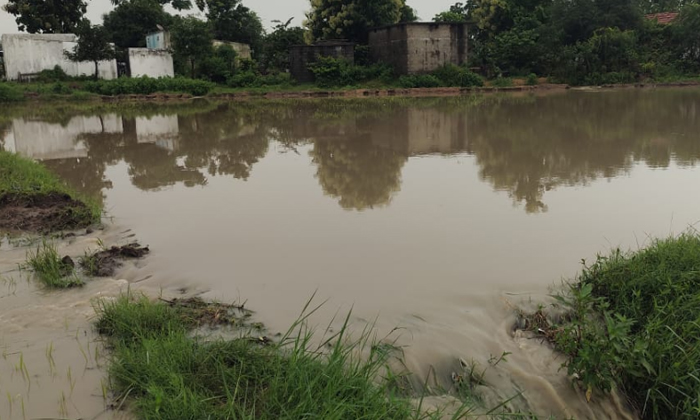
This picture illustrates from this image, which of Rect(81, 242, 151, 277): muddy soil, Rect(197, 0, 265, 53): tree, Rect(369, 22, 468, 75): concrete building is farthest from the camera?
Rect(197, 0, 265, 53): tree

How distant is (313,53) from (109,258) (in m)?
25.5

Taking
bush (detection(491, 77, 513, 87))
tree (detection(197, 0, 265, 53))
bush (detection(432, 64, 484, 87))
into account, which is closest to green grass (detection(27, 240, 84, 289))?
bush (detection(432, 64, 484, 87))

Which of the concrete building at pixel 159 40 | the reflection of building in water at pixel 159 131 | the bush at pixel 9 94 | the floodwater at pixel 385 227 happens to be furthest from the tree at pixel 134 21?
the floodwater at pixel 385 227

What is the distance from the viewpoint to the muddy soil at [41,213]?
4938 millimetres

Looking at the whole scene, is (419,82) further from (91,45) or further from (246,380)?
(246,380)

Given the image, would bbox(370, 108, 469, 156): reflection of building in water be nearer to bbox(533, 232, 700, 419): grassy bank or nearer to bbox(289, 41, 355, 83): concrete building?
bbox(533, 232, 700, 419): grassy bank

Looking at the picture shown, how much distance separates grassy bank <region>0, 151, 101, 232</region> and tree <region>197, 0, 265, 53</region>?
28.0m

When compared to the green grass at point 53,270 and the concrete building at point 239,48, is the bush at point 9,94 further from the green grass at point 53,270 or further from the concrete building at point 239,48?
the green grass at point 53,270

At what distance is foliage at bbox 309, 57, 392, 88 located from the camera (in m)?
27.0

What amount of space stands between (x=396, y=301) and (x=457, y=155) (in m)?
6.00

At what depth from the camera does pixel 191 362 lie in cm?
242

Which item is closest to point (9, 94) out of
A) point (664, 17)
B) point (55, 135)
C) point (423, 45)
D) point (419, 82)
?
point (55, 135)

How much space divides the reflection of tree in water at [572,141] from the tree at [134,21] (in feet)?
83.4

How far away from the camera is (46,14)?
30.3 m
